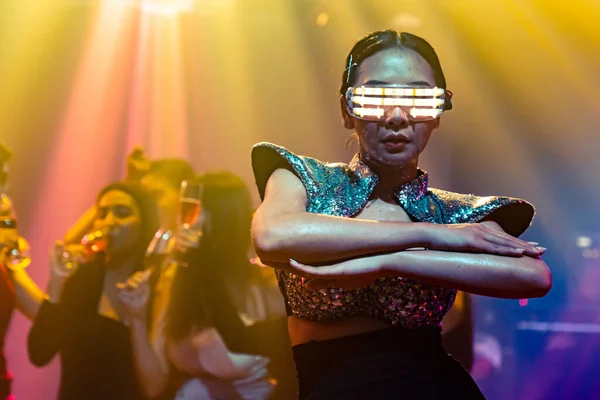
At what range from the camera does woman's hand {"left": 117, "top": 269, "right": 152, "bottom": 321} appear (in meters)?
3.01

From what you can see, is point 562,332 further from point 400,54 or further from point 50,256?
point 50,256

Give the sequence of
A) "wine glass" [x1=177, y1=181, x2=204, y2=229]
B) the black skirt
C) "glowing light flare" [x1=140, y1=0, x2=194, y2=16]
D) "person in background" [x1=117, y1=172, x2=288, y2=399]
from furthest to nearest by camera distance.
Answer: "glowing light flare" [x1=140, y1=0, x2=194, y2=16]
"wine glass" [x1=177, y1=181, x2=204, y2=229]
"person in background" [x1=117, y1=172, x2=288, y2=399]
the black skirt

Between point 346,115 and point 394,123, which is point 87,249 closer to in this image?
point 346,115

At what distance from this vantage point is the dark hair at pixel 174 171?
124 inches

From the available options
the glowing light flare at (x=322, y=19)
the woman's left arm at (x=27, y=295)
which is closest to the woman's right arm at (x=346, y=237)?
the glowing light flare at (x=322, y=19)

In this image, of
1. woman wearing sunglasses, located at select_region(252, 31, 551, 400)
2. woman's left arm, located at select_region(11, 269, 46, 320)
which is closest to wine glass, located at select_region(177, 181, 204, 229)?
woman's left arm, located at select_region(11, 269, 46, 320)

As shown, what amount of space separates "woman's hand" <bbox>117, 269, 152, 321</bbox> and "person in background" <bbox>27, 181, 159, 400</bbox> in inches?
1.4

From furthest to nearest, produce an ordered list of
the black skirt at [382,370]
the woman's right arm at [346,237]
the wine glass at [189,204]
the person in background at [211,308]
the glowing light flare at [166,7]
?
the glowing light flare at [166,7] < the wine glass at [189,204] < the person in background at [211,308] < the black skirt at [382,370] < the woman's right arm at [346,237]

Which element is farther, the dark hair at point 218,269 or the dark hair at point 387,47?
the dark hair at point 218,269

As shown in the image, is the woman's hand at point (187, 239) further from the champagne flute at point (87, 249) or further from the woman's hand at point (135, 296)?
the champagne flute at point (87, 249)

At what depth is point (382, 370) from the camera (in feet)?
3.94

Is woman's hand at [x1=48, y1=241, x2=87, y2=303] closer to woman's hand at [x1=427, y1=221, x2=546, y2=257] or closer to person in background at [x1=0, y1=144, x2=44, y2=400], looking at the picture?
person in background at [x1=0, y1=144, x2=44, y2=400]

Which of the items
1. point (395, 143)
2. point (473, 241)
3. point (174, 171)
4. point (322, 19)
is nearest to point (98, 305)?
point (174, 171)

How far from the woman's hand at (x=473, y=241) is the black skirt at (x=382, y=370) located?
0.79 ft
